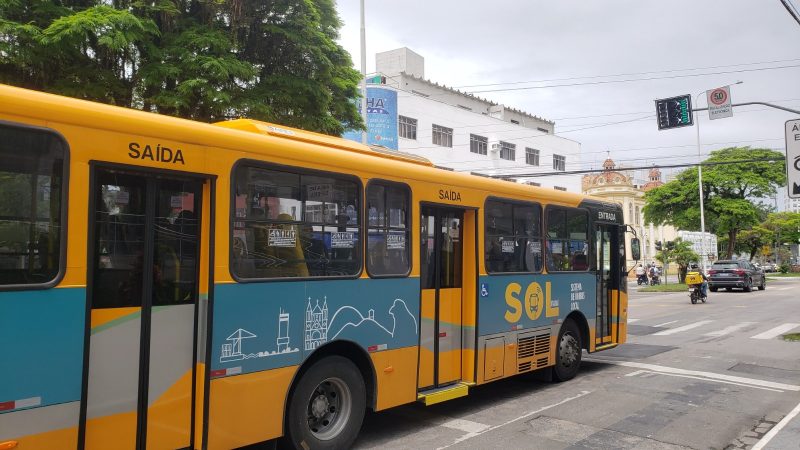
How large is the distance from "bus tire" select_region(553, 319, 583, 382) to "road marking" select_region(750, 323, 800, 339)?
25.0 ft

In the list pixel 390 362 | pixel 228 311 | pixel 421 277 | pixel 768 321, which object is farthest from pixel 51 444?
pixel 768 321

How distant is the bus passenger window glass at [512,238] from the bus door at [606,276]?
2.03 m

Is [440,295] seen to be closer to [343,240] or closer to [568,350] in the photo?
[343,240]

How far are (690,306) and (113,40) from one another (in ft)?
74.7

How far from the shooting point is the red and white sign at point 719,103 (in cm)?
1683

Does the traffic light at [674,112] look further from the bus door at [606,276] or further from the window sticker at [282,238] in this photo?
the window sticker at [282,238]

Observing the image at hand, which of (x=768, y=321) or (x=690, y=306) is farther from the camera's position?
(x=690, y=306)

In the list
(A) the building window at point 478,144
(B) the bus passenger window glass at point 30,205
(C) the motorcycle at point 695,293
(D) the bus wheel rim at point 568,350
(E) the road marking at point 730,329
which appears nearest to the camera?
(B) the bus passenger window glass at point 30,205

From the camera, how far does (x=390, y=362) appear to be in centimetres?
595

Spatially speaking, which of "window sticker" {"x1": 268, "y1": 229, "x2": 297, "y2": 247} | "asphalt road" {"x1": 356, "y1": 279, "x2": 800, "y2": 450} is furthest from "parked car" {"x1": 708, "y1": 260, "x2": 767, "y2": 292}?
"window sticker" {"x1": 268, "y1": 229, "x2": 297, "y2": 247}

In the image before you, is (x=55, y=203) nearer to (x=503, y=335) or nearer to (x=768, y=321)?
(x=503, y=335)

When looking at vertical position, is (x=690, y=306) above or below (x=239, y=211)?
below

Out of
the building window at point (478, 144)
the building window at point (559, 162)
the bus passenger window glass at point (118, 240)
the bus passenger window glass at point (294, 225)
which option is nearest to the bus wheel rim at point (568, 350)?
the bus passenger window glass at point (294, 225)

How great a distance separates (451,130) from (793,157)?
28528mm
